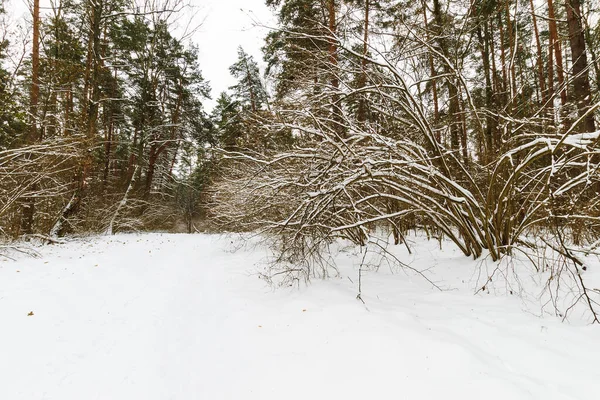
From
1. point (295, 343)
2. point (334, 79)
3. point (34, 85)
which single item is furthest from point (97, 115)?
point (295, 343)

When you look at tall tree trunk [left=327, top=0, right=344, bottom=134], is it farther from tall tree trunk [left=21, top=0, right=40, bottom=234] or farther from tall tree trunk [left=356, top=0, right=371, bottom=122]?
tall tree trunk [left=21, top=0, right=40, bottom=234]

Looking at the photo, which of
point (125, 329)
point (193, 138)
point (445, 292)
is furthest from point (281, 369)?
point (193, 138)

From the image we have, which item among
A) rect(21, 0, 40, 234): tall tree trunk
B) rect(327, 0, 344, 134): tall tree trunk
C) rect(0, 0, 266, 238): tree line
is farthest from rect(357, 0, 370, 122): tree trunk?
rect(21, 0, 40, 234): tall tree trunk

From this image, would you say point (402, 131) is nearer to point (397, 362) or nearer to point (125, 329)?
point (397, 362)

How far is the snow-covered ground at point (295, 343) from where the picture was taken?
200 centimetres

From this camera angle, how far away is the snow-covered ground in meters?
2.00

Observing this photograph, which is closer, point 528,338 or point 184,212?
point 528,338

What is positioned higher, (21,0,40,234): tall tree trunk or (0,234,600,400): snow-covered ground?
(21,0,40,234): tall tree trunk

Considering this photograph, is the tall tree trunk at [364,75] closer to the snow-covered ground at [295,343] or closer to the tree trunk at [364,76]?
the tree trunk at [364,76]

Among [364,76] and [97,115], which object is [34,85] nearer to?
[97,115]

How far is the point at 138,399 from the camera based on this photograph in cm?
205

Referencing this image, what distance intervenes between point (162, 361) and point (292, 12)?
1007cm

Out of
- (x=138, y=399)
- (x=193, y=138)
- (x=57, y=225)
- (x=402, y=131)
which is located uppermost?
(x=193, y=138)

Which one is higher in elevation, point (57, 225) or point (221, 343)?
point (57, 225)
